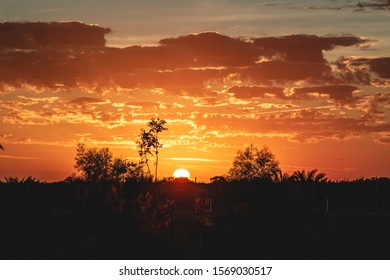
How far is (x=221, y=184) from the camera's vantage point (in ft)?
181

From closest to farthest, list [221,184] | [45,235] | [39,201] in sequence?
[45,235], [39,201], [221,184]

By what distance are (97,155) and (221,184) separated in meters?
33.2

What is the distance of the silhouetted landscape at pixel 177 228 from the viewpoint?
22188 millimetres

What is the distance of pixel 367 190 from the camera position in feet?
188

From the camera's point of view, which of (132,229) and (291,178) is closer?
(132,229)

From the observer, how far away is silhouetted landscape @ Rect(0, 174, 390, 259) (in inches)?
874

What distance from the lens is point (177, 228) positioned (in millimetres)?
23578

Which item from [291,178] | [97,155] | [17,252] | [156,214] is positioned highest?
[97,155]
